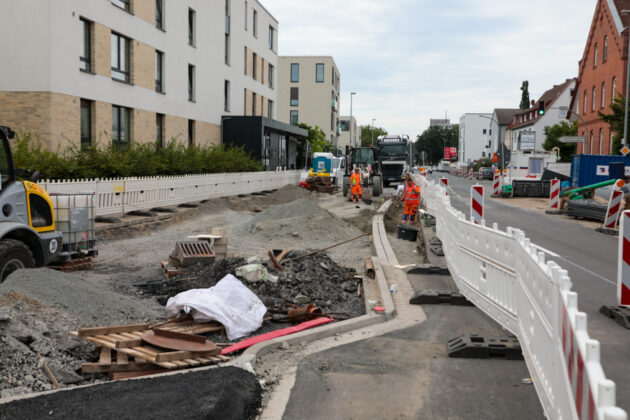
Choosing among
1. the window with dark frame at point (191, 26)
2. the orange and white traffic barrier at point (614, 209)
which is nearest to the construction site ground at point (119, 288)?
the orange and white traffic barrier at point (614, 209)

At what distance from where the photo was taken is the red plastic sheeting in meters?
6.35

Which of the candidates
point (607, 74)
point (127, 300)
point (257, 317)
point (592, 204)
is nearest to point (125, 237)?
point (127, 300)

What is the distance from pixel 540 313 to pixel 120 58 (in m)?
26.4

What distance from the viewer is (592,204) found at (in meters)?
21.3

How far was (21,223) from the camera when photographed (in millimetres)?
8758

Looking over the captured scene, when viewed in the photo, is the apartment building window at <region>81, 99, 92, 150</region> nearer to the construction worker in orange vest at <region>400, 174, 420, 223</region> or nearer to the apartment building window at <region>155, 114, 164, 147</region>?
Answer: the apartment building window at <region>155, 114, 164, 147</region>

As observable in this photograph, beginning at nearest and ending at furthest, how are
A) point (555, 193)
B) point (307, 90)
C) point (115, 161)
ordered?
1. point (115, 161)
2. point (555, 193)
3. point (307, 90)

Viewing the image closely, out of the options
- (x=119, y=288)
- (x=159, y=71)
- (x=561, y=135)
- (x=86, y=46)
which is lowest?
(x=119, y=288)

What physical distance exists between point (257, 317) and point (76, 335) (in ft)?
7.03

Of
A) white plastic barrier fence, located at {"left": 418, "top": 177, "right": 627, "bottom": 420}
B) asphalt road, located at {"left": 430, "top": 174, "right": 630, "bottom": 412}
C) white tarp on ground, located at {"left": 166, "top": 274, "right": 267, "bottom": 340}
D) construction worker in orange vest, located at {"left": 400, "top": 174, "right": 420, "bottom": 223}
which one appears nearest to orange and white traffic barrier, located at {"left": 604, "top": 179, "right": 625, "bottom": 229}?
asphalt road, located at {"left": 430, "top": 174, "right": 630, "bottom": 412}

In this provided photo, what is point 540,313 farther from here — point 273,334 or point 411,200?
point 411,200

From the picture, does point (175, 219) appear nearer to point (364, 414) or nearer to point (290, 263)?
point (290, 263)

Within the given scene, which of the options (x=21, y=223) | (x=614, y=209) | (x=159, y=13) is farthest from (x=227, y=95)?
(x=21, y=223)

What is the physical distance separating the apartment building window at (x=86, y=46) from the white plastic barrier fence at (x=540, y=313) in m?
19.9
